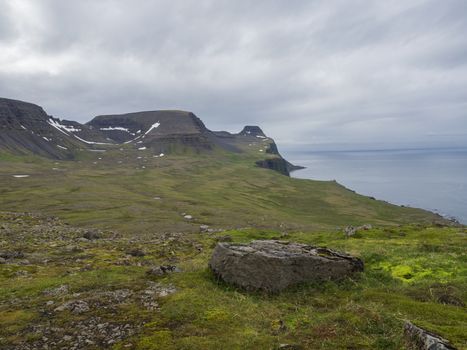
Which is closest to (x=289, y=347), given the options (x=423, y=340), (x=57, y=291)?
(x=423, y=340)

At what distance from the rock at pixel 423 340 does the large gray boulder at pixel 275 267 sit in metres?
10.6

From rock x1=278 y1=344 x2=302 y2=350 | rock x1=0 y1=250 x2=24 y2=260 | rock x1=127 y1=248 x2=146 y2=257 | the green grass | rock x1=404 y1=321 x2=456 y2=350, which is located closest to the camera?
rock x1=404 y1=321 x2=456 y2=350

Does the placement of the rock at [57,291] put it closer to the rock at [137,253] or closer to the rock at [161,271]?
the rock at [161,271]

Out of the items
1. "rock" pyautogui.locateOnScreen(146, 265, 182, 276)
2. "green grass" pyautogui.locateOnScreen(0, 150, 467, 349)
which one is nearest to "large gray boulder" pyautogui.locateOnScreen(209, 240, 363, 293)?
"green grass" pyautogui.locateOnScreen(0, 150, 467, 349)

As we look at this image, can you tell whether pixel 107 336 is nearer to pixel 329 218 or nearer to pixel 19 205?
pixel 19 205

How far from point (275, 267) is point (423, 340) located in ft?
40.3

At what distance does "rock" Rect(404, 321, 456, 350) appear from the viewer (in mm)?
12520

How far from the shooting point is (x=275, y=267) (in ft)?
81.6

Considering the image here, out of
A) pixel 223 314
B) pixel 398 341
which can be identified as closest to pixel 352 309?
pixel 398 341

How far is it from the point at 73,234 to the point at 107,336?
49381mm

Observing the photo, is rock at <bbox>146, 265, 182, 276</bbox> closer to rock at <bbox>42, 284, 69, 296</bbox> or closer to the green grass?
the green grass

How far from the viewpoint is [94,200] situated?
129375 millimetres

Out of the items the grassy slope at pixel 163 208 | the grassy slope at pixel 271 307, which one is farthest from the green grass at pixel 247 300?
the grassy slope at pixel 163 208

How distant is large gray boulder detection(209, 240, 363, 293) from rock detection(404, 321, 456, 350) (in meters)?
10.6
